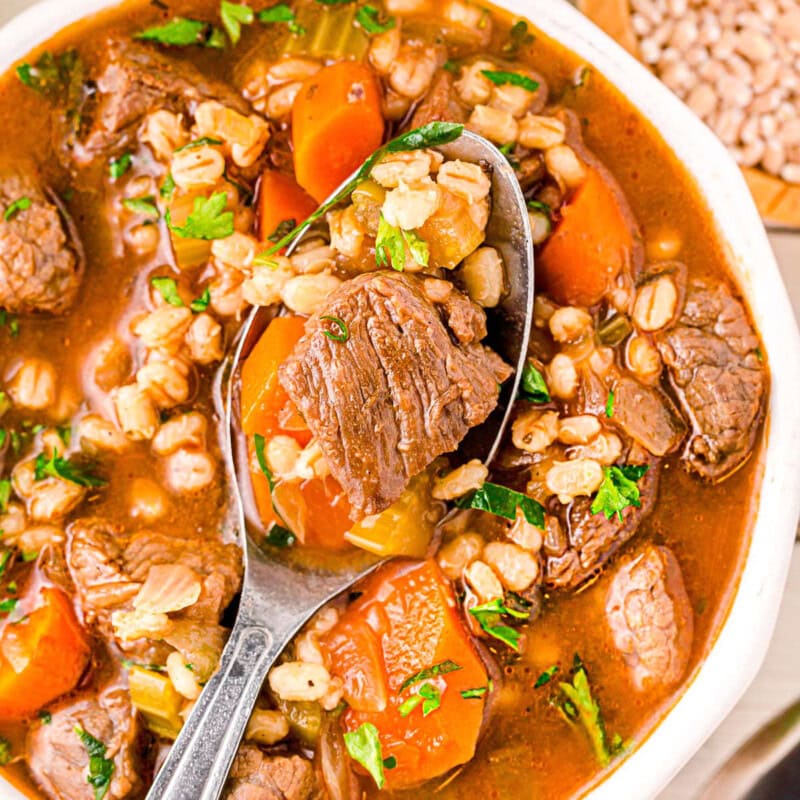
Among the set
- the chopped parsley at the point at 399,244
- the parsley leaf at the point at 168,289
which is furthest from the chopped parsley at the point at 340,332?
the parsley leaf at the point at 168,289

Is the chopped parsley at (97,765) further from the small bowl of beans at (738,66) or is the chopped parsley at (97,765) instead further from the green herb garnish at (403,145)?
the small bowl of beans at (738,66)

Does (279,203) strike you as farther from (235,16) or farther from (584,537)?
(584,537)

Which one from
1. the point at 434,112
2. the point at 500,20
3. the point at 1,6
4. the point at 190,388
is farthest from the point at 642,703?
the point at 1,6

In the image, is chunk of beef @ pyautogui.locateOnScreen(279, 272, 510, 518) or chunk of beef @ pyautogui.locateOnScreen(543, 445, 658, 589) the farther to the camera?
chunk of beef @ pyautogui.locateOnScreen(543, 445, 658, 589)

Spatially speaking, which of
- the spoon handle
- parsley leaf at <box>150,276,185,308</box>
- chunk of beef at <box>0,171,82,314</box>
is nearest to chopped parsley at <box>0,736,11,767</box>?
the spoon handle

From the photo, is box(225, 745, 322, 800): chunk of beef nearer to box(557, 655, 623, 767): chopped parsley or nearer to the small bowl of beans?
box(557, 655, 623, 767): chopped parsley

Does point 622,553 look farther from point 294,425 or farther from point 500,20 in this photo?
point 500,20
